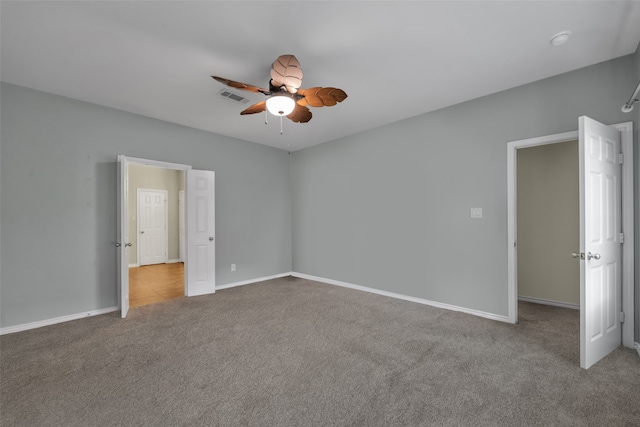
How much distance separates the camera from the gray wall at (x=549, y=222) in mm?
3805

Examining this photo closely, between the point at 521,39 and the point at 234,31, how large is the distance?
96.1 inches

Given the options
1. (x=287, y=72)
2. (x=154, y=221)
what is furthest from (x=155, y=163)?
(x=154, y=221)

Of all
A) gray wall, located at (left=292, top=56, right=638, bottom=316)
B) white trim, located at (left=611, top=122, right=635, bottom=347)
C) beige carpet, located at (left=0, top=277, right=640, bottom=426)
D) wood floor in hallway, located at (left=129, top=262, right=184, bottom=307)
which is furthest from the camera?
wood floor in hallway, located at (left=129, top=262, right=184, bottom=307)

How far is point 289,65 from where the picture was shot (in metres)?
2.25

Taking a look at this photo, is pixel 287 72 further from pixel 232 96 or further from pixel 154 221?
pixel 154 221

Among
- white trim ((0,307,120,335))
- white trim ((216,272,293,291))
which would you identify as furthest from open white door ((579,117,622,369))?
white trim ((0,307,120,335))

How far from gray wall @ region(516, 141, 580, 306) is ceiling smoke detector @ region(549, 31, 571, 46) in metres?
2.01

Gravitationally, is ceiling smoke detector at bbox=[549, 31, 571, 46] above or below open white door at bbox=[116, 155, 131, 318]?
above

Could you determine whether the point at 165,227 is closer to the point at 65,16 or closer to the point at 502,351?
the point at 65,16

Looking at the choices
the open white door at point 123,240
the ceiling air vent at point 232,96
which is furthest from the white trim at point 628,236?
the open white door at point 123,240

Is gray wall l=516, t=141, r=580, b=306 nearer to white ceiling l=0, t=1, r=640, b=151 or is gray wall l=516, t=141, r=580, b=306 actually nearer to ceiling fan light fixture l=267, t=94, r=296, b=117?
white ceiling l=0, t=1, r=640, b=151

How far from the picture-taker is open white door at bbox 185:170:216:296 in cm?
452

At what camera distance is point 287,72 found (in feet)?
7.54

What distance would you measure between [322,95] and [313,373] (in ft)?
7.86
